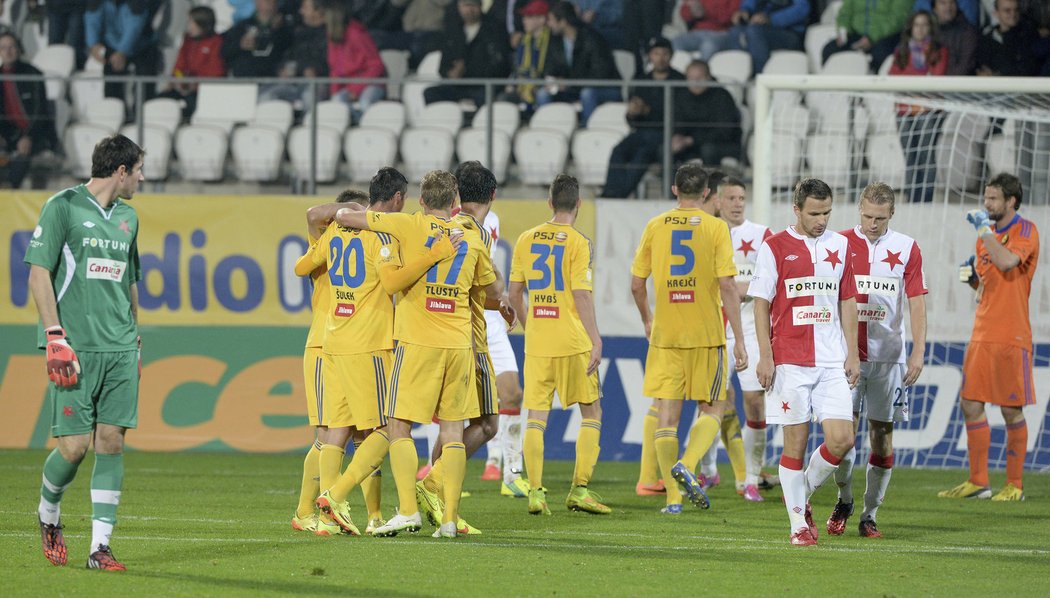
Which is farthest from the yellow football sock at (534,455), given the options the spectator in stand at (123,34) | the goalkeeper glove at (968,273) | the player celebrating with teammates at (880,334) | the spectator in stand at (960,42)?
the spectator in stand at (123,34)

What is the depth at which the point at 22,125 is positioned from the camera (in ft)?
49.6

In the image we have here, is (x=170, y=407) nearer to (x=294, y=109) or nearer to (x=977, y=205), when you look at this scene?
(x=294, y=109)

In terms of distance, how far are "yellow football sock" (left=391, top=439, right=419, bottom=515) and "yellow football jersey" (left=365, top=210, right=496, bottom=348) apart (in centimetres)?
59

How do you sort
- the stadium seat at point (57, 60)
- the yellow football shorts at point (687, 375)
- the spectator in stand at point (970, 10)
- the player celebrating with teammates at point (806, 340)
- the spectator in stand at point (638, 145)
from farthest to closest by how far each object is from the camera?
the stadium seat at point (57, 60) → the spectator in stand at point (970, 10) → the spectator in stand at point (638, 145) → the yellow football shorts at point (687, 375) → the player celebrating with teammates at point (806, 340)

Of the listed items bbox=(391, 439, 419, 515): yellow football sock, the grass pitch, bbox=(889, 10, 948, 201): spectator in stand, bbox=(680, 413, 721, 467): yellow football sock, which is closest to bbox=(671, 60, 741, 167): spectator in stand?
bbox=(889, 10, 948, 201): spectator in stand

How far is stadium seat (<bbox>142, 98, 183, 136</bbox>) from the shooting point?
15703 millimetres

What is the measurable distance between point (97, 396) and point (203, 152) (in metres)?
9.39

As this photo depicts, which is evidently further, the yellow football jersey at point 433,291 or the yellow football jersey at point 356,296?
the yellow football jersey at point 356,296

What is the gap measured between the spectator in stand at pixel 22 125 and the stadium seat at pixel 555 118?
536 cm

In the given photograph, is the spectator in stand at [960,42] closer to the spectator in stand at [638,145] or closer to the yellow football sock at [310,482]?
the spectator in stand at [638,145]

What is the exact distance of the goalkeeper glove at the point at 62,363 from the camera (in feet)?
20.6

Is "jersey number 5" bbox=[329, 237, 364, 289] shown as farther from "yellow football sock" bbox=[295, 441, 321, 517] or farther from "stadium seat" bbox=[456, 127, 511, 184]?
"stadium seat" bbox=[456, 127, 511, 184]

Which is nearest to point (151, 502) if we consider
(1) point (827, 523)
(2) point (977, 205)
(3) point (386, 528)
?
(3) point (386, 528)

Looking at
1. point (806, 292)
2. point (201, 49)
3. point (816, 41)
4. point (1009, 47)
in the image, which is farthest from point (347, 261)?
point (816, 41)
